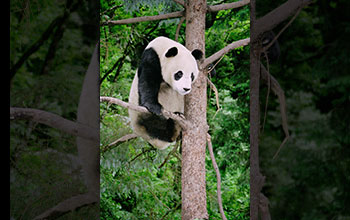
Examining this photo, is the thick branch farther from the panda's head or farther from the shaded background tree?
the panda's head

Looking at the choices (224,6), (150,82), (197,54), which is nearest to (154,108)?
(150,82)

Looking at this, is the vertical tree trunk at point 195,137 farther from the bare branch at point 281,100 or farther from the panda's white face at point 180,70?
the bare branch at point 281,100

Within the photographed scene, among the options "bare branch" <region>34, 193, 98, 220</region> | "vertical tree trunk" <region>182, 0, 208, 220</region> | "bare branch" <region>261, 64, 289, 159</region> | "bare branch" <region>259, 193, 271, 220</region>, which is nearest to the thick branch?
"bare branch" <region>261, 64, 289, 159</region>

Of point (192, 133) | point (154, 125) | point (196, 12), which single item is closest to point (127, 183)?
point (154, 125)

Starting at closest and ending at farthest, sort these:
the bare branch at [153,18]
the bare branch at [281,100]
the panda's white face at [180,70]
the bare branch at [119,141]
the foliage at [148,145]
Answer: the bare branch at [281,100]
the panda's white face at [180,70]
the bare branch at [153,18]
the bare branch at [119,141]
the foliage at [148,145]

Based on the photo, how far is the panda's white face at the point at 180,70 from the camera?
182cm

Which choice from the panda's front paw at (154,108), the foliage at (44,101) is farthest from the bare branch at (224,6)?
the foliage at (44,101)

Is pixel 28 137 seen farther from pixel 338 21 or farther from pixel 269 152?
pixel 338 21

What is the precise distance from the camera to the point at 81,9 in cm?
159

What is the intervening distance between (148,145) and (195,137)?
1.88 ft

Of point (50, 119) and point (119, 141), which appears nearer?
point (50, 119)

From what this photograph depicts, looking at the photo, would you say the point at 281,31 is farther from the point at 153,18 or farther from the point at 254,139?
the point at 153,18

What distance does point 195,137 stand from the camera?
6.59 feet

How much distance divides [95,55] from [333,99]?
1.08 metres
